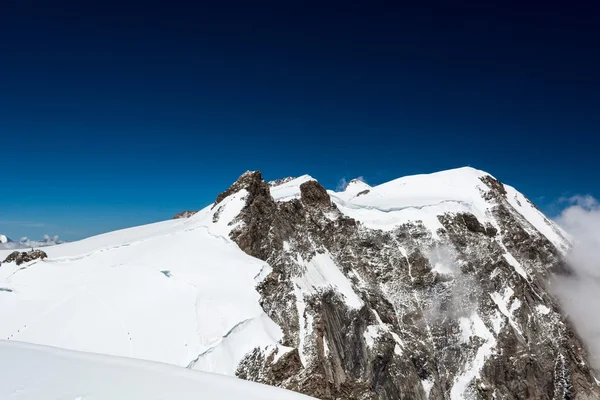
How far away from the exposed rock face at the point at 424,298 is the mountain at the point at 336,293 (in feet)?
0.66

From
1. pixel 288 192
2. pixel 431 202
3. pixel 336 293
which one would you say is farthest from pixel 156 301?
pixel 431 202

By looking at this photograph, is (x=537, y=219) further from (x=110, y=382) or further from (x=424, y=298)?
(x=110, y=382)

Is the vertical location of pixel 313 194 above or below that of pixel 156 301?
above

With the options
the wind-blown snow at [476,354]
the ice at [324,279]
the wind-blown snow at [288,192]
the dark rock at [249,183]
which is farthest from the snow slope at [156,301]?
the wind-blown snow at [476,354]

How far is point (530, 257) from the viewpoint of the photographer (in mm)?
74625

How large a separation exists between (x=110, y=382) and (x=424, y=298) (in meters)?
61.9

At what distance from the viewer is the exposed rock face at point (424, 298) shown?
4469cm

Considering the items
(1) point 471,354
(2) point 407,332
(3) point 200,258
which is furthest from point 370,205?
(3) point 200,258

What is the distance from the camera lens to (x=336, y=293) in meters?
48.6

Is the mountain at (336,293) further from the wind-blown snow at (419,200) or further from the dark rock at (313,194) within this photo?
the wind-blown snow at (419,200)

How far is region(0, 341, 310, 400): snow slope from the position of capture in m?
5.48

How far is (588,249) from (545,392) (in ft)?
132

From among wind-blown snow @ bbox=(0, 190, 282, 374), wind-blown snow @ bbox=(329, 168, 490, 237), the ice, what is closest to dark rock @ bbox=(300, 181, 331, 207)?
wind-blown snow @ bbox=(329, 168, 490, 237)

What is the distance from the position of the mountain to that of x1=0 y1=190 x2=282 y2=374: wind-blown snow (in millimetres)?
100
